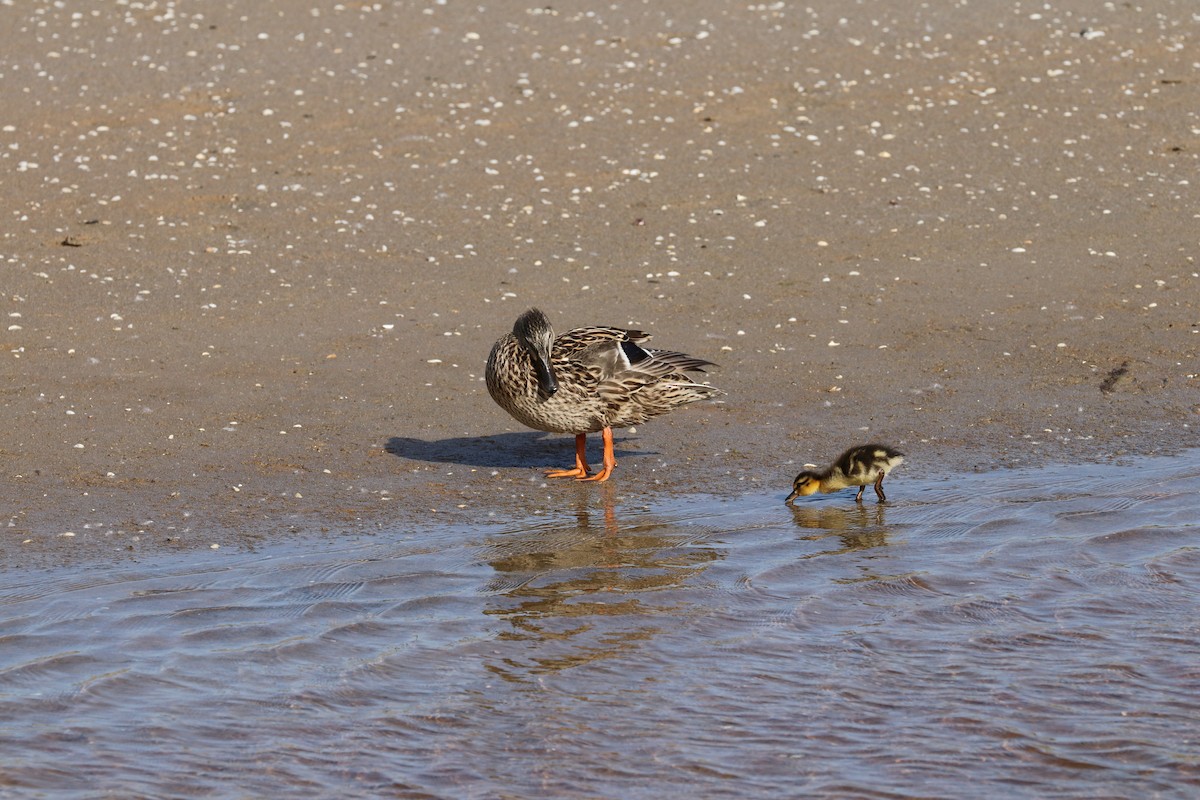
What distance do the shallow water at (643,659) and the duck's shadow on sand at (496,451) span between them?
1017mm

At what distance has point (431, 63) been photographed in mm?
17359

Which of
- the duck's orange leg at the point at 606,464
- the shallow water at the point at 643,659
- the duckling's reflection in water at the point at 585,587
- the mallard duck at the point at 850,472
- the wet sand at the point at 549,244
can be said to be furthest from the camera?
the wet sand at the point at 549,244

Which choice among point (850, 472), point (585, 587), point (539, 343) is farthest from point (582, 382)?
point (585, 587)

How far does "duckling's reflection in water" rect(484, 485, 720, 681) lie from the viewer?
717 centimetres

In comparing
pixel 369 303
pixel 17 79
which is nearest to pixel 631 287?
pixel 369 303

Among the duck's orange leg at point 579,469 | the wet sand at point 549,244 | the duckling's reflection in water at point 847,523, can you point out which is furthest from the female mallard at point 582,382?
the duckling's reflection in water at point 847,523

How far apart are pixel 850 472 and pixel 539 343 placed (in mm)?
1914

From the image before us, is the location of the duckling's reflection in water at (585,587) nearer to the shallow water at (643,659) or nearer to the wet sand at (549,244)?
the shallow water at (643,659)

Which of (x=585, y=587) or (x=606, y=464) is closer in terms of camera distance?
(x=585, y=587)

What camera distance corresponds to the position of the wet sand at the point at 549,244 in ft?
31.8

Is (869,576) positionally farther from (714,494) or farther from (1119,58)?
(1119,58)

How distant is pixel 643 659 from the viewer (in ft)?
23.3

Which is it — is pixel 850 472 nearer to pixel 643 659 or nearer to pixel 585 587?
pixel 585 587

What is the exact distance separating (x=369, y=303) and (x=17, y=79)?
21.9ft
